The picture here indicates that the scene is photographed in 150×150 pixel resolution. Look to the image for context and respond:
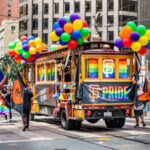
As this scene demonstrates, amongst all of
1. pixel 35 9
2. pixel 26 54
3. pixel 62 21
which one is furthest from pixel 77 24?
pixel 35 9

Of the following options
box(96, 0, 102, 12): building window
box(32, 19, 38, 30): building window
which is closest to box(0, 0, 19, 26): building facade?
box(32, 19, 38, 30): building window

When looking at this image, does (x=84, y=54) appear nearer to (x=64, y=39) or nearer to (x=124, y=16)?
(x=64, y=39)

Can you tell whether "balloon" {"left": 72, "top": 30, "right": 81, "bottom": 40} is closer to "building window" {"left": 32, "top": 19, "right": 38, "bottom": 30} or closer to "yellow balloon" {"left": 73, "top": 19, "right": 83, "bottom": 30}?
"yellow balloon" {"left": 73, "top": 19, "right": 83, "bottom": 30}

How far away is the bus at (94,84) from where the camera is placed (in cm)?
1477

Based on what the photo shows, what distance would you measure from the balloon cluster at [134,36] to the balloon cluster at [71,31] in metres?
1.44

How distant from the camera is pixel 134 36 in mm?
14242

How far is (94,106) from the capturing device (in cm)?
1477

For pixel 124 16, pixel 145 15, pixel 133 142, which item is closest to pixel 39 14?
pixel 124 16

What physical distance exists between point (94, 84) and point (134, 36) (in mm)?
2293

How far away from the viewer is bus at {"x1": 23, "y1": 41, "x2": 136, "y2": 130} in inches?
582

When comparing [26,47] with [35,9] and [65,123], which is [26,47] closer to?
[65,123]

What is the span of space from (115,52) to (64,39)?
6.61 ft

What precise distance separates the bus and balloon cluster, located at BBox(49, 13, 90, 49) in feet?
1.26

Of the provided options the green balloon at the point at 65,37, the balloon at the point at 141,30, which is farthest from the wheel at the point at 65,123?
the balloon at the point at 141,30
